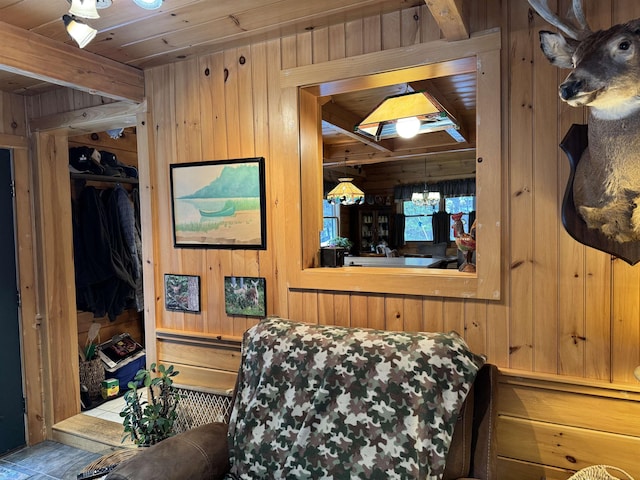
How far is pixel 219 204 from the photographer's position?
2.34 m

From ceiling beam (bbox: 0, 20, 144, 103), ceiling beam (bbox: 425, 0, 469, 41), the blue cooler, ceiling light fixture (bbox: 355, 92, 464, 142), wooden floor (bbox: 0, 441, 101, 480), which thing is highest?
ceiling beam (bbox: 0, 20, 144, 103)

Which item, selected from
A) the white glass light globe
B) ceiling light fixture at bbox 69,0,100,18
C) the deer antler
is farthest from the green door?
the deer antler

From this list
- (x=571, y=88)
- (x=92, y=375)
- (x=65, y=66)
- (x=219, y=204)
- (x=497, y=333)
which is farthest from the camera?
(x=92, y=375)

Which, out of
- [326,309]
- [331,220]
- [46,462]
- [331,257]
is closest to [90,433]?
[46,462]

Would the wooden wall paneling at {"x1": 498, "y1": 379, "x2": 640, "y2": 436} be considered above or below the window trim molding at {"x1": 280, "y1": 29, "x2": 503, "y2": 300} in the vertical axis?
below

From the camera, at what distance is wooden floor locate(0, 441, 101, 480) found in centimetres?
259

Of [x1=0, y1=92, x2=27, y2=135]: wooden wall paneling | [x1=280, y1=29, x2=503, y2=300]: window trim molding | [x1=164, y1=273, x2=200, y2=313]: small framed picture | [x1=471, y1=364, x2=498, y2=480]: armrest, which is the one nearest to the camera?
[x1=471, y1=364, x2=498, y2=480]: armrest

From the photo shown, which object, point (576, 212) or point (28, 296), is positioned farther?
point (28, 296)

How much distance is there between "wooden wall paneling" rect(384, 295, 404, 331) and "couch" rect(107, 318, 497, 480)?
26 cm

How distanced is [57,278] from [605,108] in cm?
335

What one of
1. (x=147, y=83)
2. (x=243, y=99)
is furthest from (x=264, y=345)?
(x=147, y=83)

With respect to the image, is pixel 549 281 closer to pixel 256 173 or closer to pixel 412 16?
pixel 412 16

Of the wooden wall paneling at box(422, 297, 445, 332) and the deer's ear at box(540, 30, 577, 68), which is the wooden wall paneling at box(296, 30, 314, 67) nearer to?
the deer's ear at box(540, 30, 577, 68)

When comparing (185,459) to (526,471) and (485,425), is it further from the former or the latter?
(526,471)
